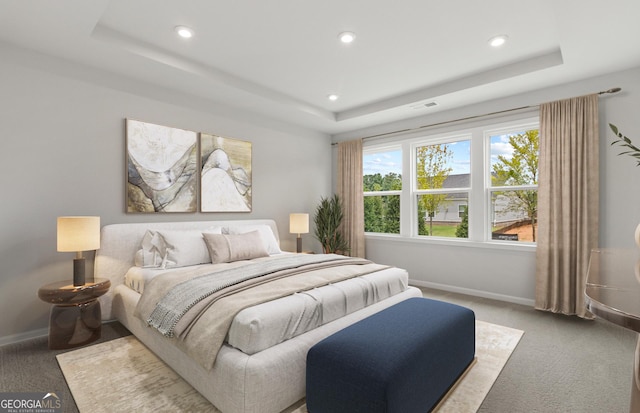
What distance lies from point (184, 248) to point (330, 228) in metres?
2.54

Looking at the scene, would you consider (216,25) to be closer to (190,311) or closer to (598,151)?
(190,311)

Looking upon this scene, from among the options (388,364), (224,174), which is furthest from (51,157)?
(388,364)

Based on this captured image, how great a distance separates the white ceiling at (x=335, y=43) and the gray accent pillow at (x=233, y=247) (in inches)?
68.0

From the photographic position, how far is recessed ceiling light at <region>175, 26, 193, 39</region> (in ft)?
8.80

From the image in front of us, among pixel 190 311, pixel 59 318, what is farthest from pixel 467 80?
pixel 59 318

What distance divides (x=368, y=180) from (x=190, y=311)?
4.01 meters

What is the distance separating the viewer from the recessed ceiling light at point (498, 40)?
9.20 ft

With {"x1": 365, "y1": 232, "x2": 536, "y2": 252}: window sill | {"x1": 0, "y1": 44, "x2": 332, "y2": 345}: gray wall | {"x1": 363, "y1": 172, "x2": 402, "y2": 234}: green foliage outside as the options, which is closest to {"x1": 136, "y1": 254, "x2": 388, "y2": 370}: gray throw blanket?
{"x1": 0, "y1": 44, "x2": 332, "y2": 345}: gray wall

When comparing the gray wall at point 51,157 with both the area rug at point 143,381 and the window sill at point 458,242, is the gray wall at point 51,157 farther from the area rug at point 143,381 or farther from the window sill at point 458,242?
the window sill at point 458,242

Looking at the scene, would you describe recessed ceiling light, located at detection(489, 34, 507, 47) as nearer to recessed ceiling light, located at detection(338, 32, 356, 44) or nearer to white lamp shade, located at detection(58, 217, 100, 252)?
recessed ceiling light, located at detection(338, 32, 356, 44)

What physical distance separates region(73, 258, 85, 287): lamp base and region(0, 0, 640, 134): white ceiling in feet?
6.16

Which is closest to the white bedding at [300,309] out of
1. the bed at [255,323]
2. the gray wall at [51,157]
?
the bed at [255,323]

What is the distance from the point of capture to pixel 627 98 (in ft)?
10.5

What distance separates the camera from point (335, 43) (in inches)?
115
